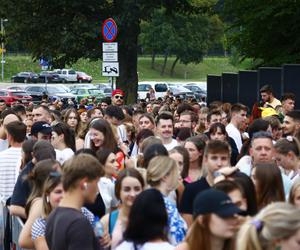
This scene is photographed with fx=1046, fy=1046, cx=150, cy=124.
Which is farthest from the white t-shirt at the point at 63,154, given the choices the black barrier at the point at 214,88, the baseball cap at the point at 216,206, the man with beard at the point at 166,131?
the black barrier at the point at 214,88

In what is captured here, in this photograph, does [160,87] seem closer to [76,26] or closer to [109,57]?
[76,26]

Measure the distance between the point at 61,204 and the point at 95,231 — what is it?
346 millimetres

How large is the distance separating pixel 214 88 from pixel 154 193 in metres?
25.4

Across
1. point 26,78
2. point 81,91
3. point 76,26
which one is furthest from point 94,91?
point 26,78

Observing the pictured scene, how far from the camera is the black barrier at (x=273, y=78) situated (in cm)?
2503

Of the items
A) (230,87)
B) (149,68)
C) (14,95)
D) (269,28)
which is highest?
(269,28)

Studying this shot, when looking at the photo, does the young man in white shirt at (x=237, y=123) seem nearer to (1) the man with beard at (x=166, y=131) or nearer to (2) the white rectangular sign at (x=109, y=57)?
(1) the man with beard at (x=166, y=131)

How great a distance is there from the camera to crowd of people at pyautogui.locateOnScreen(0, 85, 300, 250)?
266 inches

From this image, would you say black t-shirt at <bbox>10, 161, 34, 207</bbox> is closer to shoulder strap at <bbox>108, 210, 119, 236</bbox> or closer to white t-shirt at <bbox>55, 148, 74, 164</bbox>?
shoulder strap at <bbox>108, 210, 119, 236</bbox>

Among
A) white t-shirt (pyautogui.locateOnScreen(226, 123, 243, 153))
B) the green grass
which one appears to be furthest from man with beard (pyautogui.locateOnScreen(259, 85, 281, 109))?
the green grass

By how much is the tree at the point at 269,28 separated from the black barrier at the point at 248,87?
6.42 feet

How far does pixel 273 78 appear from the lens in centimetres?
2534

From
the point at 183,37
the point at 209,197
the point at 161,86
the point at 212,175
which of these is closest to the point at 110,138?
the point at 212,175

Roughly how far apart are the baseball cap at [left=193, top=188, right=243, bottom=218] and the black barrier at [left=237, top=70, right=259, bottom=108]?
66.6 ft
